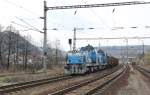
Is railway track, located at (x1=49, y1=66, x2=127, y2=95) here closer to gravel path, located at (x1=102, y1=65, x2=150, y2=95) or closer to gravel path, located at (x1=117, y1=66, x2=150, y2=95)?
gravel path, located at (x1=102, y1=65, x2=150, y2=95)

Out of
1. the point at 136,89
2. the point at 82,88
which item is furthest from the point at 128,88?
the point at 82,88

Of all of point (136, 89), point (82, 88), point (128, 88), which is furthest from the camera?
point (128, 88)

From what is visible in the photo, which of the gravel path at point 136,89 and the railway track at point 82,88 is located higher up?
the railway track at point 82,88

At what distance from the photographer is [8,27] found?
73.1 metres

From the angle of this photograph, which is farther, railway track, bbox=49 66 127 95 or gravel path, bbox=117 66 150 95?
gravel path, bbox=117 66 150 95

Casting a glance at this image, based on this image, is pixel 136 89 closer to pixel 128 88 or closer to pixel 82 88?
pixel 128 88

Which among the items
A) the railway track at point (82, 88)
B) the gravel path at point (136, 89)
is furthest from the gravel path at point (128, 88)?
the railway track at point (82, 88)

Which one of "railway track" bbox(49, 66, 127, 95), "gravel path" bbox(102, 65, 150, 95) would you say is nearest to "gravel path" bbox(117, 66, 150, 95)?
"gravel path" bbox(102, 65, 150, 95)

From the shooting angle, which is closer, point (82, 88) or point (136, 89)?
point (82, 88)

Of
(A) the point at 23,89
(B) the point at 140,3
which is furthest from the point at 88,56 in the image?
(A) the point at 23,89

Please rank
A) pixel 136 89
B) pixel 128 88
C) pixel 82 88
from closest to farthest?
1. pixel 82 88
2. pixel 136 89
3. pixel 128 88

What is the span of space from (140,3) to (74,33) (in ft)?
89.3

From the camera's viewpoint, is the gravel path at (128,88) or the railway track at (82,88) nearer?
the railway track at (82,88)

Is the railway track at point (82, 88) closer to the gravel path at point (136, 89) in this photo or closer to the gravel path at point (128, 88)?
the gravel path at point (128, 88)
